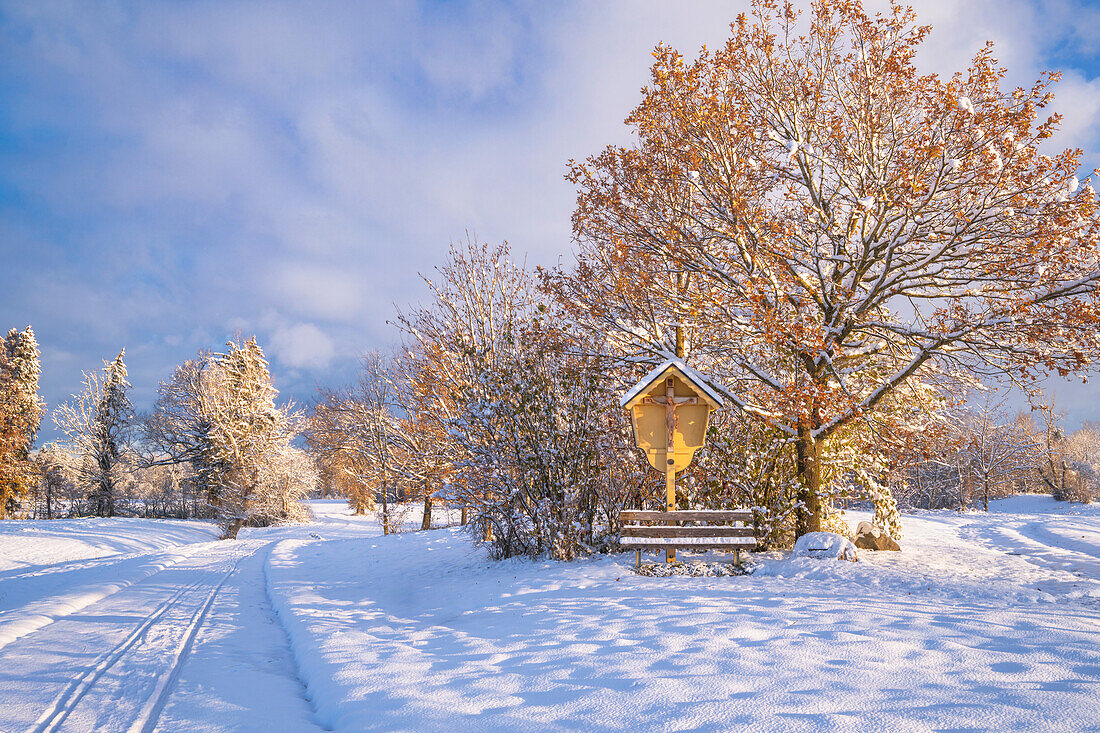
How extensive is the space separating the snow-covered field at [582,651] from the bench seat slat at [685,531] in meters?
0.69

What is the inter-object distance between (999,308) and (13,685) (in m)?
12.8

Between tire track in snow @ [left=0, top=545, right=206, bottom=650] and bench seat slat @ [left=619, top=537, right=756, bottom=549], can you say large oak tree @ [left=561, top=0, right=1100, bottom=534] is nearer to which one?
bench seat slat @ [left=619, top=537, right=756, bottom=549]

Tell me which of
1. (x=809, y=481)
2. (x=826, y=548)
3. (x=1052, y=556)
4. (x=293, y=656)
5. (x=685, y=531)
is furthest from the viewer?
(x=1052, y=556)

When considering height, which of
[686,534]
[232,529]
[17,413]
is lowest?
[232,529]

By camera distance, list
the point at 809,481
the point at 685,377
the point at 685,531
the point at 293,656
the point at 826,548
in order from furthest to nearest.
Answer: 1. the point at 809,481
2. the point at 685,377
3. the point at 685,531
4. the point at 826,548
5. the point at 293,656

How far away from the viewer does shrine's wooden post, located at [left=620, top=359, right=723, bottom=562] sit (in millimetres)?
9625

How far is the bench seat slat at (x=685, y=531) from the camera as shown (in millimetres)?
9039

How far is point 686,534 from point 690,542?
147mm

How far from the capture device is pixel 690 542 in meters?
8.98

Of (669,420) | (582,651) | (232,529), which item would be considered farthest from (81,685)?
(232,529)

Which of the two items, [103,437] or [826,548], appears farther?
[103,437]

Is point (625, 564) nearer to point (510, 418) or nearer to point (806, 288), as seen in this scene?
point (510, 418)

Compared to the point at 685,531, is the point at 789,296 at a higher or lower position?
higher

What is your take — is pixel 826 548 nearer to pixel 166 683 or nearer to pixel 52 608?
pixel 166 683
